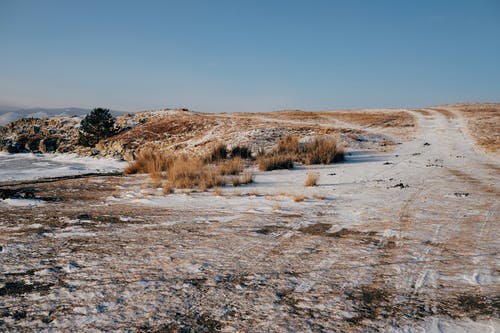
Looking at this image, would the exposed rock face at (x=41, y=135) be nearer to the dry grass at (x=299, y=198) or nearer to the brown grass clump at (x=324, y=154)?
the brown grass clump at (x=324, y=154)

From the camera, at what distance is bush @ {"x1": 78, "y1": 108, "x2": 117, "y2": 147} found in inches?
898

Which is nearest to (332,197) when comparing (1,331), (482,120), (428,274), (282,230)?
(282,230)

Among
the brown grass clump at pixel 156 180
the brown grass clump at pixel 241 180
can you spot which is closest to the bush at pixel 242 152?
the brown grass clump at pixel 156 180

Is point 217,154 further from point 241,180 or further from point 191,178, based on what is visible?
point 241,180

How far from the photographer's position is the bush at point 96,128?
2280 centimetres

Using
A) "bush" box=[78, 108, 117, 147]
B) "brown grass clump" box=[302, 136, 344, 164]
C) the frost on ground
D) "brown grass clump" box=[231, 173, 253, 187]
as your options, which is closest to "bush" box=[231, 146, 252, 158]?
"brown grass clump" box=[302, 136, 344, 164]

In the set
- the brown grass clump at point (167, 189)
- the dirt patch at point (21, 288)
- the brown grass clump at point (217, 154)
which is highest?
the brown grass clump at point (217, 154)

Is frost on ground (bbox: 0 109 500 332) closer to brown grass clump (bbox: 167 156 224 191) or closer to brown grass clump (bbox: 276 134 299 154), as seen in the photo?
brown grass clump (bbox: 167 156 224 191)

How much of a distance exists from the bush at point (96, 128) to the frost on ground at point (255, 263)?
18326mm

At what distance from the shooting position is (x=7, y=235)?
361 cm

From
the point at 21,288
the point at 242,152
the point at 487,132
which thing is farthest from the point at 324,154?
the point at 487,132

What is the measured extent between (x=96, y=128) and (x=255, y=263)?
2299cm

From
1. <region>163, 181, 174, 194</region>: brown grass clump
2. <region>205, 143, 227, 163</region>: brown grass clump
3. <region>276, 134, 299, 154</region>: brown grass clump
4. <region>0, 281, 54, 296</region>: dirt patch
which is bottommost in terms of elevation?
<region>163, 181, 174, 194</region>: brown grass clump

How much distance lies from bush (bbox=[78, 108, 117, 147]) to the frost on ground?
721 inches
